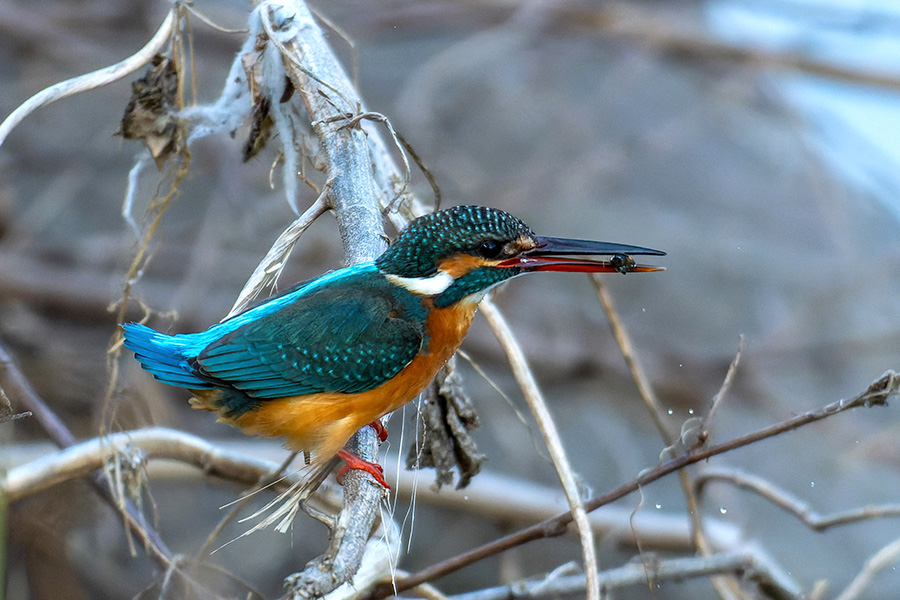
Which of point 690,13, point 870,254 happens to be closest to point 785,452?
point 870,254

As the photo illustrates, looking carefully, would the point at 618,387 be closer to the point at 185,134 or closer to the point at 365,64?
the point at 365,64

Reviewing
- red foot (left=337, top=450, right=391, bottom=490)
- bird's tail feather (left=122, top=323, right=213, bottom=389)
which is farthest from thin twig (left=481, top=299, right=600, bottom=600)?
bird's tail feather (left=122, top=323, right=213, bottom=389)

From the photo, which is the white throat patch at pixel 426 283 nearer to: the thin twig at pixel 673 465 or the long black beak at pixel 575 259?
the long black beak at pixel 575 259

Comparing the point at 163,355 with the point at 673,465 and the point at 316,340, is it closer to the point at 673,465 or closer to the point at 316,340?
the point at 316,340

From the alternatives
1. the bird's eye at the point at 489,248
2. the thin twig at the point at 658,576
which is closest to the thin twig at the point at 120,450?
the thin twig at the point at 658,576

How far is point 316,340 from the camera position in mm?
1917

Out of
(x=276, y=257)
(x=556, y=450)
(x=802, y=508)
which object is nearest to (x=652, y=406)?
(x=802, y=508)

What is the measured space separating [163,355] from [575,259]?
943mm

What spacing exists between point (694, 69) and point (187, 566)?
4824 mm

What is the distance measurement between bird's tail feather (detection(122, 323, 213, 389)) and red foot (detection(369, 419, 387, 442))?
39cm

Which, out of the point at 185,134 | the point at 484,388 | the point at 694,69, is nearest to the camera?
the point at 185,134

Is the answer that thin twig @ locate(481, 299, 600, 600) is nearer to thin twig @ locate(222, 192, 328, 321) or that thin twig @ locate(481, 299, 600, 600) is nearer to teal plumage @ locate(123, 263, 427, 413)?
teal plumage @ locate(123, 263, 427, 413)

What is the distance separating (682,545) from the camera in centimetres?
346

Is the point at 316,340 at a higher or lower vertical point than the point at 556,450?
higher
